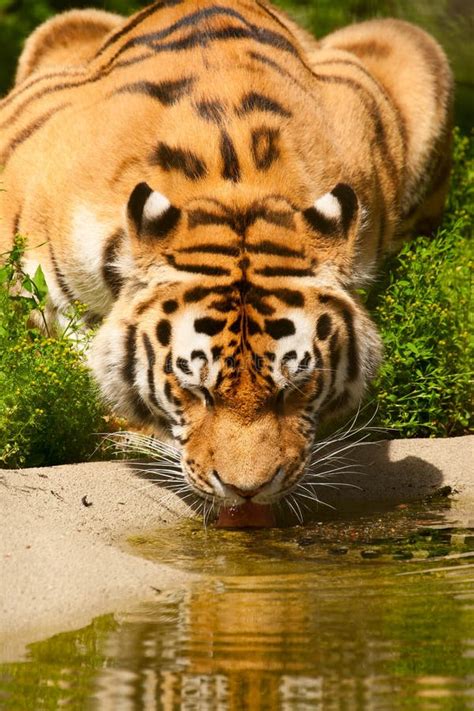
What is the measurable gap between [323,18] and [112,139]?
4.54 meters

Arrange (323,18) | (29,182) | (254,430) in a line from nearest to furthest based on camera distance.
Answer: (254,430) < (29,182) < (323,18)

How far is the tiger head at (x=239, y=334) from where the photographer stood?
17.4 ft

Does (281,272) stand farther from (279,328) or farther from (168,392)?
(168,392)

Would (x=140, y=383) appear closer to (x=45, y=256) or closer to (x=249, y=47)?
(x=45, y=256)

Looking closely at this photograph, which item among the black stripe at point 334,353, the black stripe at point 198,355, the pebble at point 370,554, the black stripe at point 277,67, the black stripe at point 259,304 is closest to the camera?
the pebble at point 370,554

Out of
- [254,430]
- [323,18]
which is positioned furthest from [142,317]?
[323,18]

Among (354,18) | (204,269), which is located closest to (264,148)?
(204,269)

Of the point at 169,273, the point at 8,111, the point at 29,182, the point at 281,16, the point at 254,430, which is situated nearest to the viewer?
the point at 254,430

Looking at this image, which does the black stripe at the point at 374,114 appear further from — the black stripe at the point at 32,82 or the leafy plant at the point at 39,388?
the leafy plant at the point at 39,388

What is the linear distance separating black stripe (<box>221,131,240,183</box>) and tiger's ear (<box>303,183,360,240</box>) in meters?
0.35

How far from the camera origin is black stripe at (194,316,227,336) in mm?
5457

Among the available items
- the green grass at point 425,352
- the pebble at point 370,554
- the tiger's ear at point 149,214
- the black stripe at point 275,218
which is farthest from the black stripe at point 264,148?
the pebble at point 370,554

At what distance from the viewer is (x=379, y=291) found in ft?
24.3

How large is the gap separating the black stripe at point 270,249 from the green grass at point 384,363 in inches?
36.9
